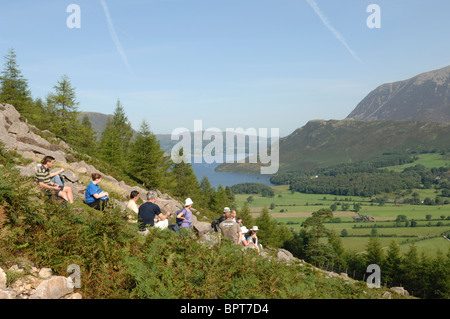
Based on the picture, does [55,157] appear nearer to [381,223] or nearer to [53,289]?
[53,289]

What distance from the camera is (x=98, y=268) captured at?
6.14 m

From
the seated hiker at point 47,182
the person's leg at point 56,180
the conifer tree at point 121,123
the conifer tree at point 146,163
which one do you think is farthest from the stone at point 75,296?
the conifer tree at point 121,123

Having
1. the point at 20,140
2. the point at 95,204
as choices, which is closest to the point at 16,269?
the point at 95,204

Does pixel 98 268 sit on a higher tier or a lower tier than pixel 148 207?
lower

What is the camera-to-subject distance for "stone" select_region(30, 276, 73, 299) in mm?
4977

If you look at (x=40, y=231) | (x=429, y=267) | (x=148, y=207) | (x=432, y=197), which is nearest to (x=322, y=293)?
(x=148, y=207)

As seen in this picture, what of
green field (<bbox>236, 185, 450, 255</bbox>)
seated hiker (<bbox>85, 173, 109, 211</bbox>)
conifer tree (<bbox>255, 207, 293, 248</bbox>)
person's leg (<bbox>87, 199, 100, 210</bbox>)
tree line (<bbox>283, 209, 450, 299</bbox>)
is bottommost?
green field (<bbox>236, 185, 450, 255</bbox>)

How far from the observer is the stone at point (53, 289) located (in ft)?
16.3

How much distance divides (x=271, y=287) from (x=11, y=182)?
21.9 ft

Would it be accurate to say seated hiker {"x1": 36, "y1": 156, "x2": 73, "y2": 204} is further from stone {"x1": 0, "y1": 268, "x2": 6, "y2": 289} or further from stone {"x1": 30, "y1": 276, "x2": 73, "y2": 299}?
stone {"x1": 30, "y1": 276, "x2": 73, "y2": 299}

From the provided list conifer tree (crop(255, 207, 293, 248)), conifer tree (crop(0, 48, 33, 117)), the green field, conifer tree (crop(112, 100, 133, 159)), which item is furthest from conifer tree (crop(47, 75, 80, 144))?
the green field

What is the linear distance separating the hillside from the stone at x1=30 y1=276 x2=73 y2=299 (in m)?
0.02

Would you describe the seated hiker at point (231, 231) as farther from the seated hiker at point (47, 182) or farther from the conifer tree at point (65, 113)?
the conifer tree at point (65, 113)
